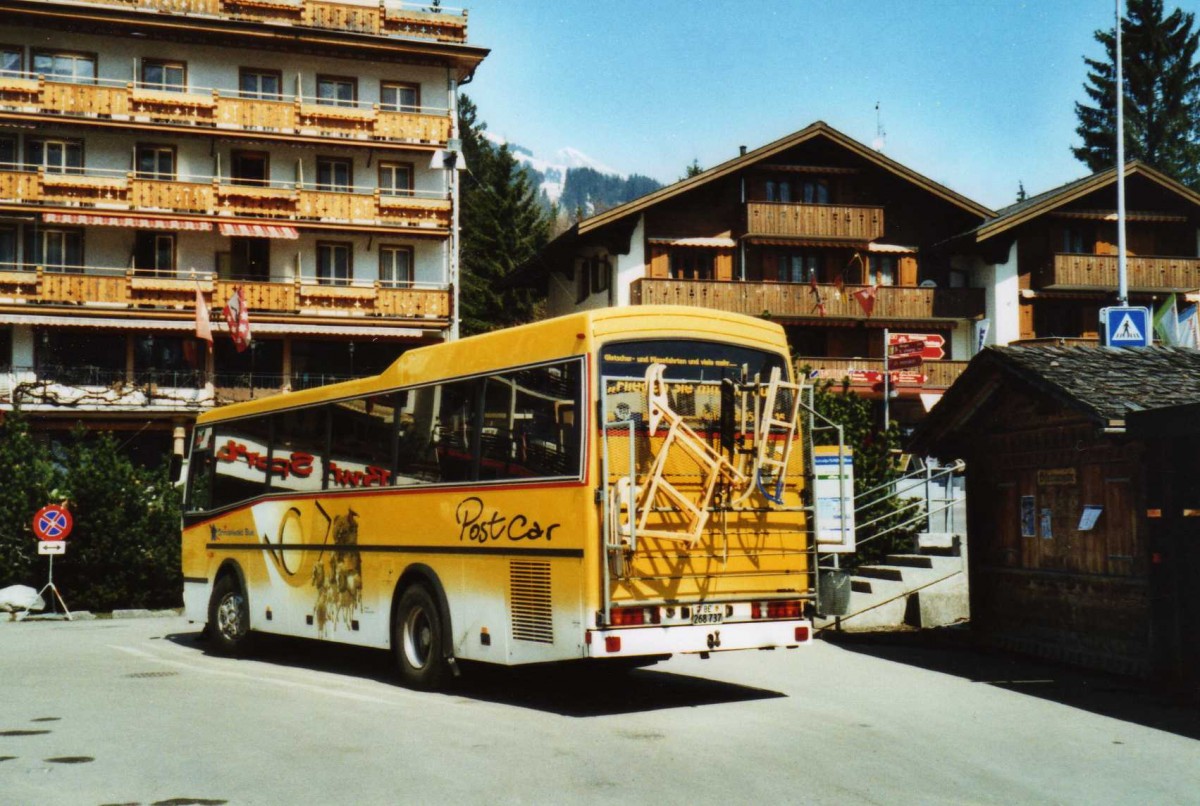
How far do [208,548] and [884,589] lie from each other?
31.8 feet

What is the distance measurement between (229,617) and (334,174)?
2846 centimetres

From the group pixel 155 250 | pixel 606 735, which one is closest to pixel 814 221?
pixel 155 250

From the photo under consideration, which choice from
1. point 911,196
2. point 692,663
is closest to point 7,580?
point 692,663

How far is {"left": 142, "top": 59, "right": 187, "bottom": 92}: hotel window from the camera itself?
42.5 m

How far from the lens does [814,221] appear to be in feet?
143

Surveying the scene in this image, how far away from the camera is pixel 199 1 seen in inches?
1671

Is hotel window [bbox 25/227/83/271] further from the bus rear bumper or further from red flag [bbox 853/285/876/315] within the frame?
the bus rear bumper

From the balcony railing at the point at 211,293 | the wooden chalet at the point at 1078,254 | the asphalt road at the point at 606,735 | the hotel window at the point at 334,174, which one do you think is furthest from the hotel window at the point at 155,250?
the asphalt road at the point at 606,735

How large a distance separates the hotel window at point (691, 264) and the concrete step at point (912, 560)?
22424 mm

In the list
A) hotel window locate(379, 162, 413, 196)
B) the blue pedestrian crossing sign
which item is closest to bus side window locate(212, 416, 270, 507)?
the blue pedestrian crossing sign

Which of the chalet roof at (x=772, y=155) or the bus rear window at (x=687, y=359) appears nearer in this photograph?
the bus rear window at (x=687, y=359)

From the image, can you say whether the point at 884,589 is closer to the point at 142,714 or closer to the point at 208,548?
the point at 208,548

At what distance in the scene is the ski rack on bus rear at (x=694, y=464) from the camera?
36.3ft

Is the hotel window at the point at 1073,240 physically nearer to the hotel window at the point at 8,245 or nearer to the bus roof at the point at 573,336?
the hotel window at the point at 8,245
